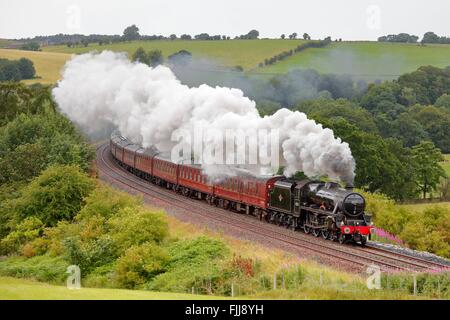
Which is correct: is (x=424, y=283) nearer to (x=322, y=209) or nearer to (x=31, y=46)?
(x=322, y=209)

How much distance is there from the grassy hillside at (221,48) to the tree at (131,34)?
5.85m

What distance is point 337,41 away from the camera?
615 feet

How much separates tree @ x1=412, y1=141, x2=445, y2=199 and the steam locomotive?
4115 centimetres

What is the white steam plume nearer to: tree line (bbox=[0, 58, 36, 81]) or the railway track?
the railway track

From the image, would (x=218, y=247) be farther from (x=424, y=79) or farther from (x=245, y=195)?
(x=424, y=79)

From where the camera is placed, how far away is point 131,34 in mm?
176500

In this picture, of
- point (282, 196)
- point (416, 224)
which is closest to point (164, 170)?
point (282, 196)

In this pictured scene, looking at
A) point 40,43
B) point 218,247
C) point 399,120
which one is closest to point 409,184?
point 399,120

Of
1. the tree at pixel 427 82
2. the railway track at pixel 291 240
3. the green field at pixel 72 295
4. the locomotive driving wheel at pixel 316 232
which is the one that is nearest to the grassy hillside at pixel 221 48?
the tree at pixel 427 82

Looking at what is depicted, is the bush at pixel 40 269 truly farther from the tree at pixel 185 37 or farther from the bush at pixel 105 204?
the tree at pixel 185 37

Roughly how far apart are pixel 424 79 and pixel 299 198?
13469 centimetres

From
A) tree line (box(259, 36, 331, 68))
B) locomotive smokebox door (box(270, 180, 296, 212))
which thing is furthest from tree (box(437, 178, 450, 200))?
tree line (box(259, 36, 331, 68))

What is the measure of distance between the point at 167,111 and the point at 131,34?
124m

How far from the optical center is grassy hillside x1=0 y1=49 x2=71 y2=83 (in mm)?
134500
